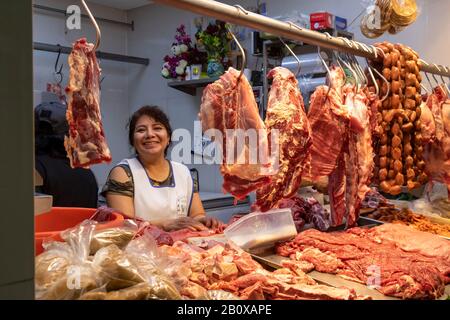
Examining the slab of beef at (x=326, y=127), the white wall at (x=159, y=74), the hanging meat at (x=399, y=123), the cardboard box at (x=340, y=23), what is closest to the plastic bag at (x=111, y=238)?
the slab of beef at (x=326, y=127)

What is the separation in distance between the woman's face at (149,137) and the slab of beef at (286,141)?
1.16 metres

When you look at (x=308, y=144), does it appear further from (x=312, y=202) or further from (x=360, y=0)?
(x=360, y=0)

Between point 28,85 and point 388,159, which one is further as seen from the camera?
point 388,159

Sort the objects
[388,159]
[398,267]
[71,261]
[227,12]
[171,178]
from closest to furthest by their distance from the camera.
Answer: [71,261] < [227,12] < [398,267] < [388,159] < [171,178]

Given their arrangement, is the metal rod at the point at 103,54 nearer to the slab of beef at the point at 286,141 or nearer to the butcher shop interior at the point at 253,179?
the butcher shop interior at the point at 253,179

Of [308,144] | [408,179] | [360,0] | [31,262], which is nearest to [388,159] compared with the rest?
[408,179]

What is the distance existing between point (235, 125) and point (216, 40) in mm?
3261

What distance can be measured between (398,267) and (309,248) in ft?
1.07

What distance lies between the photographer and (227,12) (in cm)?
169

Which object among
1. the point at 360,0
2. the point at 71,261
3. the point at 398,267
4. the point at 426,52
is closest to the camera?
the point at 71,261

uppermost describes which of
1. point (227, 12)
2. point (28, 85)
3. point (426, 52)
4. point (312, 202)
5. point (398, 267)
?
point (426, 52)

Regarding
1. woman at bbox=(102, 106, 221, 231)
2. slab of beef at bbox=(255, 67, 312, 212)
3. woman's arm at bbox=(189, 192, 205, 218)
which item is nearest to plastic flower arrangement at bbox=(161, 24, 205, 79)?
woman at bbox=(102, 106, 221, 231)

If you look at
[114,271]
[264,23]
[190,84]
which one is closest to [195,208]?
[264,23]

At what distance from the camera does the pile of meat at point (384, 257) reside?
1709 mm
